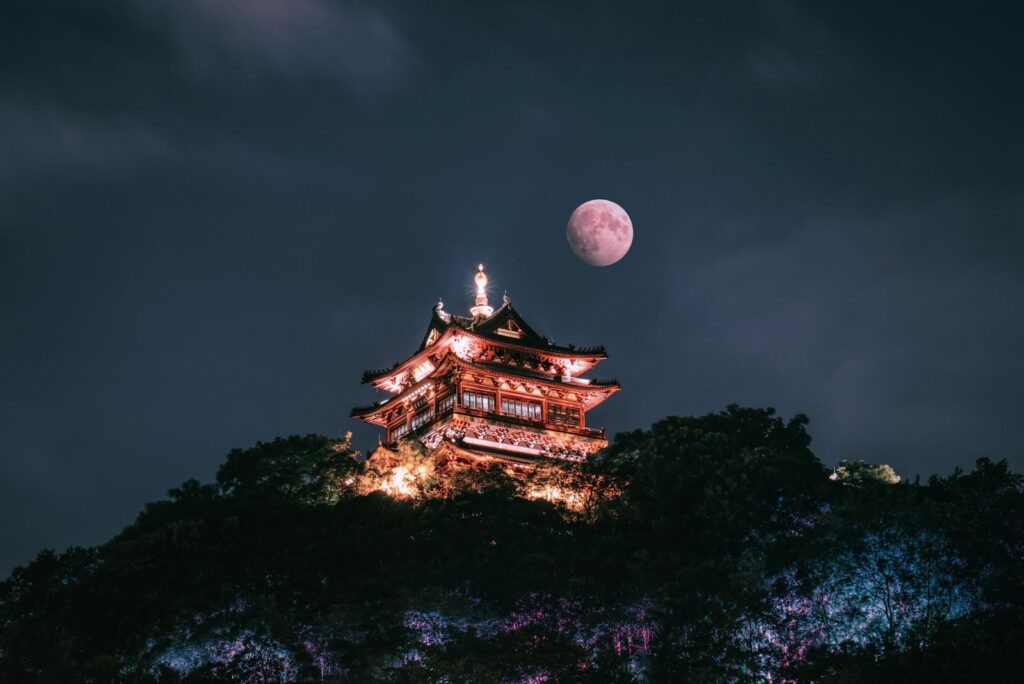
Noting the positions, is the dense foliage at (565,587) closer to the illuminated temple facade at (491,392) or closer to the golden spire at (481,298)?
the illuminated temple facade at (491,392)

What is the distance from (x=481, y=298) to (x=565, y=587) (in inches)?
1272

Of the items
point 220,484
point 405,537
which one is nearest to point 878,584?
point 405,537

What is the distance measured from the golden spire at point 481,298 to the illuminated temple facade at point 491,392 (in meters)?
2.39

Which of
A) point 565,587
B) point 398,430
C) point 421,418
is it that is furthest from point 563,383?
point 565,587

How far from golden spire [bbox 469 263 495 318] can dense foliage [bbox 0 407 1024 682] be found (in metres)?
26.8

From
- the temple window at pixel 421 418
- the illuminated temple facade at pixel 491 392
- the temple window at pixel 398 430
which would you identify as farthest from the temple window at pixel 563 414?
the temple window at pixel 398 430

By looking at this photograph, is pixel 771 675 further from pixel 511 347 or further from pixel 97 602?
pixel 511 347

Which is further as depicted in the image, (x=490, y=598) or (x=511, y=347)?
(x=511, y=347)

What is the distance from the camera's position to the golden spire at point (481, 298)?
62.8m

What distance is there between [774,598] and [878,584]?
110 inches

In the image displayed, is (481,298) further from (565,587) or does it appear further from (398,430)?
(565,587)

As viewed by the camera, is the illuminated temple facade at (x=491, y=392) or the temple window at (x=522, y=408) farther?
the temple window at (x=522, y=408)

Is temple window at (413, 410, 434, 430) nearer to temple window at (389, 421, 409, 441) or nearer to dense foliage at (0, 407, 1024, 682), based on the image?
temple window at (389, 421, 409, 441)

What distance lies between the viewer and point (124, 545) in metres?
32.5
